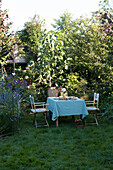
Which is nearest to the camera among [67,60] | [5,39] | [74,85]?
[74,85]

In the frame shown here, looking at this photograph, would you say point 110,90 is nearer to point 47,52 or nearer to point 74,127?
point 74,127

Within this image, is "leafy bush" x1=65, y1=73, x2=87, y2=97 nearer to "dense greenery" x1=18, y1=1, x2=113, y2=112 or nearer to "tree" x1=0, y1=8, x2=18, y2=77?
"dense greenery" x1=18, y1=1, x2=113, y2=112

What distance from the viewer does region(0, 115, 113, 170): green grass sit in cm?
356

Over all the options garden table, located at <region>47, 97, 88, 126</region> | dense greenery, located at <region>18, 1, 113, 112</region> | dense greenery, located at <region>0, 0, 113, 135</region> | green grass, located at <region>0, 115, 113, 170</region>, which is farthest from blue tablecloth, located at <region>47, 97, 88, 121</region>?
dense greenery, located at <region>0, 0, 113, 135</region>

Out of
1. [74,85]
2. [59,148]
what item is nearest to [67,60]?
[74,85]

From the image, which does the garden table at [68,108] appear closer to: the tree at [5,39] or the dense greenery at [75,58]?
the dense greenery at [75,58]

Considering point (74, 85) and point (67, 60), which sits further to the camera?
point (67, 60)

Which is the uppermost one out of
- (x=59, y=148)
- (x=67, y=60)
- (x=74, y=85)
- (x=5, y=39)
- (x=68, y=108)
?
(x=5, y=39)

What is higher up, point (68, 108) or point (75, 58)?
point (75, 58)

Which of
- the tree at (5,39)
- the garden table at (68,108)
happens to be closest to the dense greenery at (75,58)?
the tree at (5,39)

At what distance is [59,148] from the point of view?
14.4 ft

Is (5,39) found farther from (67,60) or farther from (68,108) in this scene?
(68,108)

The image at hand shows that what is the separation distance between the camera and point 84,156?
13.0 ft

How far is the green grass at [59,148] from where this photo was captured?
11.7 ft
